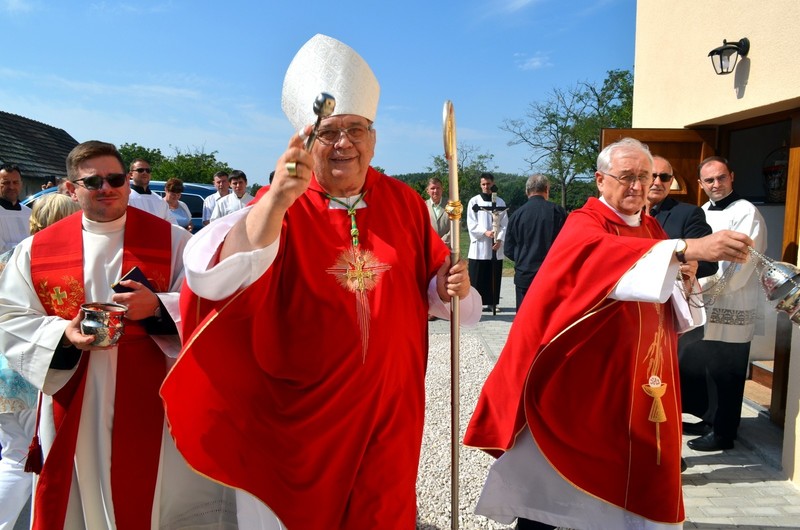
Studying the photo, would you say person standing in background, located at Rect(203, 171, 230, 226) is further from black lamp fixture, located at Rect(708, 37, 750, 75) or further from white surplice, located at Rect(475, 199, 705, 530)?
white surplice, located at Rect(475, 199, 705, 530)

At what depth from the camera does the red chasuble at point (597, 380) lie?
3.02 m

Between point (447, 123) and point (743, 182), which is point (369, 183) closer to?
point (447, 123)

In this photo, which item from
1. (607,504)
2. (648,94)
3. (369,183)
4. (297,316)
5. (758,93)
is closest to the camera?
(297,316)

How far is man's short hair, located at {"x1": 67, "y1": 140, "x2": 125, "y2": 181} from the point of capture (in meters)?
2.71

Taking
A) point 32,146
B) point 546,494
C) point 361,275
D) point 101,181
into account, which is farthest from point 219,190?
point 32,146

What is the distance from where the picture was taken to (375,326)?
2.40 m

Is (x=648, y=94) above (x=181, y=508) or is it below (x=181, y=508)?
above

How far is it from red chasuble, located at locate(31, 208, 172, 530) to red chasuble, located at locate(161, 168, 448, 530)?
46 centimetres

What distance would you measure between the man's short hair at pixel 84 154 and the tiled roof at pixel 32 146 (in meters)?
21.5

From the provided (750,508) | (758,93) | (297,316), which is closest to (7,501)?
(297,316)

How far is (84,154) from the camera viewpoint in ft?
8.91

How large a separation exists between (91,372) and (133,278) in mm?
487

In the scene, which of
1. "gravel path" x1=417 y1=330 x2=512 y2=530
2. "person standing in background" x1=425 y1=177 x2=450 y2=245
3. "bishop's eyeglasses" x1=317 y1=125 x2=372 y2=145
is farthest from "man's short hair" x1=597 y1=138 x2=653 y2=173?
"person standing in background" x1=425 y1=177 x2=450 y2=245

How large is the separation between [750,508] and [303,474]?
10.1 ft
